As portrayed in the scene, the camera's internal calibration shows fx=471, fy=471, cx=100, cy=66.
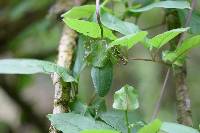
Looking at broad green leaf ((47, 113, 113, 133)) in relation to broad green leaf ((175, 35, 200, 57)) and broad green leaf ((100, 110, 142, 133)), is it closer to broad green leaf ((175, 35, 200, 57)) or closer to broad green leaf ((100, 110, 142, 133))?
broad green leaf ((100, 110, 142, 133))

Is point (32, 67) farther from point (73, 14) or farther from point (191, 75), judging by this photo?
point (191, 75)

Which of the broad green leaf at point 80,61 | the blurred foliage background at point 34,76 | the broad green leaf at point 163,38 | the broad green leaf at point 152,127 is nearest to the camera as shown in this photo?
the broad green leaf at point 152,127

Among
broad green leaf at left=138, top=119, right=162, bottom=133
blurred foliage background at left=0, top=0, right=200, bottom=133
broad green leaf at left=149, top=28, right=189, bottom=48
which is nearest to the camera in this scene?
broad green leaf at left=138, top=119, right=162, bottom=133

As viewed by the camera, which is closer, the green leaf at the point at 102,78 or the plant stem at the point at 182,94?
the green leaf at the point at 102,78

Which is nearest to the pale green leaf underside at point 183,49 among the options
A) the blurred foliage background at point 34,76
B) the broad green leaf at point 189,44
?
the broad green leaf at point 189,44

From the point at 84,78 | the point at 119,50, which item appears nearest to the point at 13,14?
the point at 84,78

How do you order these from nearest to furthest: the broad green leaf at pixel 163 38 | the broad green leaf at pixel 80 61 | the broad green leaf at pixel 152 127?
the broad green leaf at pixel 152 127 < the broad green leaf at pixel 163 38 < the broad green leaf at pixel 80 61

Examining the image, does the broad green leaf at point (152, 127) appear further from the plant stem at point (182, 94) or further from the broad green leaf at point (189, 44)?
the plant stem at point (182, 94)

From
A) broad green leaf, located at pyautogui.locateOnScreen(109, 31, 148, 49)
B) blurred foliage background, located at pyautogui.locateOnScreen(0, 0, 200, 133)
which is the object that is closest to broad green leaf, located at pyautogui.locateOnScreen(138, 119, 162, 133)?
broad green leaf, located at pyautogui.locateOnScreen(109, 31, 148, 49)
